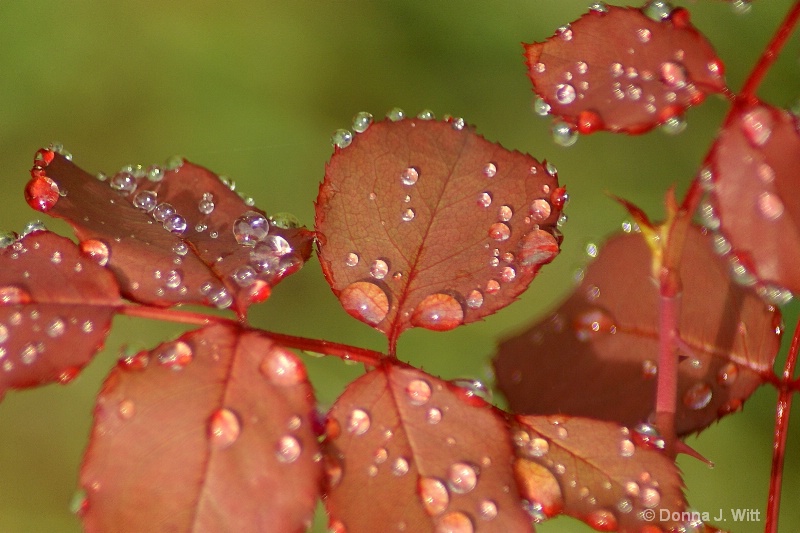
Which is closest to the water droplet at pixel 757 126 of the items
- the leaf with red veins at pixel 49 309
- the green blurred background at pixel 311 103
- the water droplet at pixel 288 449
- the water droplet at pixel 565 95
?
the water droplet at pixel 565 95

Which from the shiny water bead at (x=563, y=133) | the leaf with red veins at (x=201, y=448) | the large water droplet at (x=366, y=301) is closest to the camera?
the leaf with red veins at (x=201, y=448)

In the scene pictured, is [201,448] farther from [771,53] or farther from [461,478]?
[771,53]

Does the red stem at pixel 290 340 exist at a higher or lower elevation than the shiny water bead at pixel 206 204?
lower

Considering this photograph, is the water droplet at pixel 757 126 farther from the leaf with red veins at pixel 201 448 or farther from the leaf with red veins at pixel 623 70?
the leaf with red veins at pixel 201 448

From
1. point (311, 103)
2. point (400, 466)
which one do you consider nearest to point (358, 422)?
point (400, 466)

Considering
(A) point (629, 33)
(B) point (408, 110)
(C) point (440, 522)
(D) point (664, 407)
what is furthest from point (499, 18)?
(C) point (440, 522)

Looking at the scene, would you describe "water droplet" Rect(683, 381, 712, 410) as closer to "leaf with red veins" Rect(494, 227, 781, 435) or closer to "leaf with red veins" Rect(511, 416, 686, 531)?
"leaf with red veins" Rect(494, 227, 781, 435)
